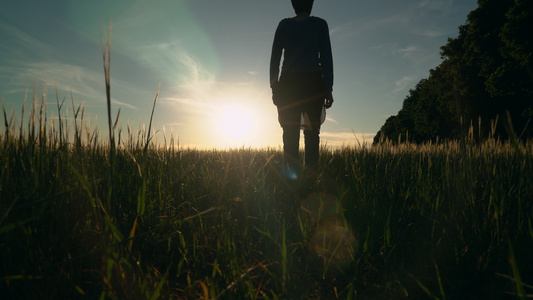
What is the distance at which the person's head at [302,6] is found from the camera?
12.3 feet

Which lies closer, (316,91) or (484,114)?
(316,91)

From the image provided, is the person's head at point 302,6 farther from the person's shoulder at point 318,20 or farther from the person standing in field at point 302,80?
the person's shoulder at point 318,20

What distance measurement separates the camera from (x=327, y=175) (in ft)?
12.3

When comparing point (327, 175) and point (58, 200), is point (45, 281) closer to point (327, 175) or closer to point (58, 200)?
point (58, 200)

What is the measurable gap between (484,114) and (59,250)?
23.3 m

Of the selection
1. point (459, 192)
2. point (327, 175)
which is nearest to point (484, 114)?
point (327, 175)

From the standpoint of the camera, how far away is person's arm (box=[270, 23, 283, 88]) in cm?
383

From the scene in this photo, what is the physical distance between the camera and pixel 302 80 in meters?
3.68

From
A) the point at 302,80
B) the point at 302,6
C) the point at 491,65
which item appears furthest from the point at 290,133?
the point at 491,65

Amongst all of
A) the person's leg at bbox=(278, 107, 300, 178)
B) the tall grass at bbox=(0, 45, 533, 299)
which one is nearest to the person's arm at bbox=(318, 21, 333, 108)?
the person's leg at bbox=(278, 107, 300, 178)

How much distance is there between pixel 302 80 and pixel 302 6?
1.01 meters

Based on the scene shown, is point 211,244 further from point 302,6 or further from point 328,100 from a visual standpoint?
point 302,6

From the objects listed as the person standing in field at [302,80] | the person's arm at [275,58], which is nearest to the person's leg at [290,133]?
the person standing in field at [302,80]

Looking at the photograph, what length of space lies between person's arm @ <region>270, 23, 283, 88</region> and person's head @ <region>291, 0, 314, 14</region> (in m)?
0.37
